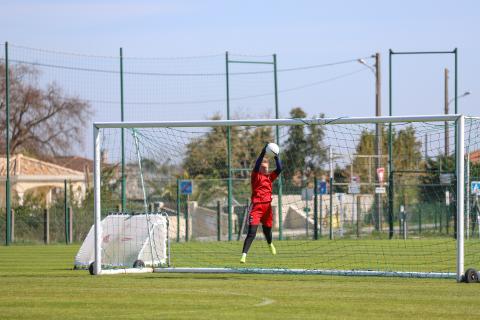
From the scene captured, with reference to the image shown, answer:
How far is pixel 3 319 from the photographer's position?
39.4 ft

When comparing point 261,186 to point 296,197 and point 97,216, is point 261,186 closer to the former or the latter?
point 97,216

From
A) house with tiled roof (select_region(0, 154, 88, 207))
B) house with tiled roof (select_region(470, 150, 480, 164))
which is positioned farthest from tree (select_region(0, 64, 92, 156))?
house with tiled roof (select_region(470, 150, 480, 164))

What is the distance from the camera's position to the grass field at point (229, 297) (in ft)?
40.6

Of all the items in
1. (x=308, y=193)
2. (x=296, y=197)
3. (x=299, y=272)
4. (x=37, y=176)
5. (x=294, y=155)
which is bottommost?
(x=299, y=272)

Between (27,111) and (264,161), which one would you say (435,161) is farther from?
(27,111)

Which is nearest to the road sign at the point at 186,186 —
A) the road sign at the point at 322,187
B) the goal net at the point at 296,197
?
the goal net at the point at 296,197

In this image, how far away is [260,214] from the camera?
19125 millimetres

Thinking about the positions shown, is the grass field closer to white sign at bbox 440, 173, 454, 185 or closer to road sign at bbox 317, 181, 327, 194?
road sign at bbox 317, 181, 327, 194

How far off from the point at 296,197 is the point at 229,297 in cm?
2502

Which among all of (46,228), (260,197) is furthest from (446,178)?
(260,197)

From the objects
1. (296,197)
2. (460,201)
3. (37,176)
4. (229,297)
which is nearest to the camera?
(229,297)

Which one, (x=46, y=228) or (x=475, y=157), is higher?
(x=475, y=157)

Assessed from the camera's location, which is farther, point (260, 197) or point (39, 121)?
point (39, 121)

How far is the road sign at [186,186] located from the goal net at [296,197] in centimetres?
12
